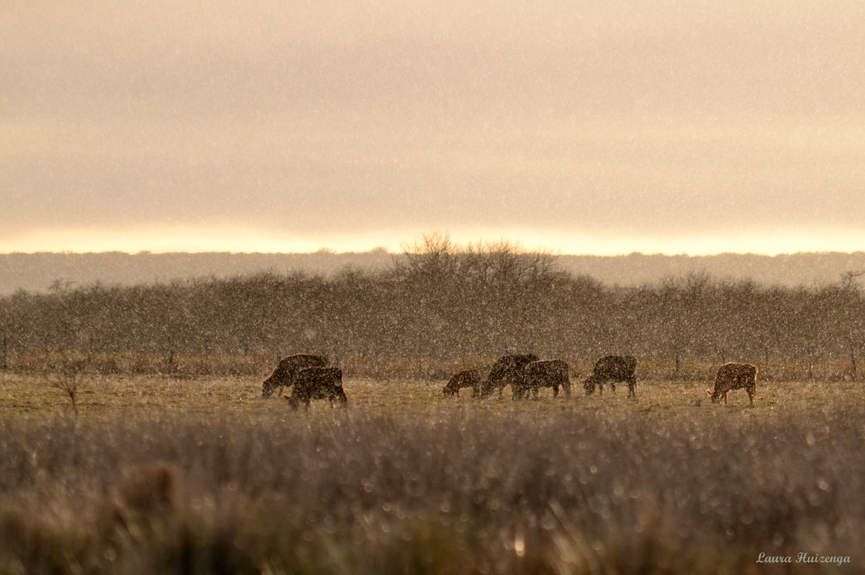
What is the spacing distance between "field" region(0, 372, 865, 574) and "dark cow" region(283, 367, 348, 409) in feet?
32.4

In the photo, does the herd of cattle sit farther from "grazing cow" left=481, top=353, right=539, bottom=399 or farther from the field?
the field

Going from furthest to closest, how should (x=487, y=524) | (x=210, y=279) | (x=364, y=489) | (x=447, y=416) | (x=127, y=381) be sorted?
1. (x=210, y=279)
2. (x=127, y=381)
3. (x=447, y=416)
4. (x=364, y=489)
5. (x=487, y=524)

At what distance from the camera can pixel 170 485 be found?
8242 millimetres

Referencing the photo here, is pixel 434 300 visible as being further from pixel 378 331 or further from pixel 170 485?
pixel 170 485

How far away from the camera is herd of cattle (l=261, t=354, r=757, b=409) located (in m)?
23.9

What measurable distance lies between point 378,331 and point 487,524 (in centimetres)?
5424

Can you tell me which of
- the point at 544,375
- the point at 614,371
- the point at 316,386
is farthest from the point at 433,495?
the point at 614,371

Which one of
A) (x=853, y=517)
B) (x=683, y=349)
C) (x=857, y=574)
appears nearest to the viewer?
(x=857, y=574)

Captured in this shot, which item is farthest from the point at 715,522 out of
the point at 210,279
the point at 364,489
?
the point at 210,279

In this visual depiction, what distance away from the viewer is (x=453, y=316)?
6444cm

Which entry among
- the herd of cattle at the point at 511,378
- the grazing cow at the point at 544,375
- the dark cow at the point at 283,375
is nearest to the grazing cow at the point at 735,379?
the herd of cattle at the point at 511,378

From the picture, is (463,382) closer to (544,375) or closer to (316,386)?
(544,375)

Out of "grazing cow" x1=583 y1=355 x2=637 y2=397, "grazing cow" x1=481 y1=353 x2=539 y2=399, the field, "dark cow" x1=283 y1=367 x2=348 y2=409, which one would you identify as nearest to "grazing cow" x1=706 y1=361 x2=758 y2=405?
"grazing cow" x1=583 y1=355 x2=637 y2=397

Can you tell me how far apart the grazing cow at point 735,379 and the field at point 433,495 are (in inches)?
510
